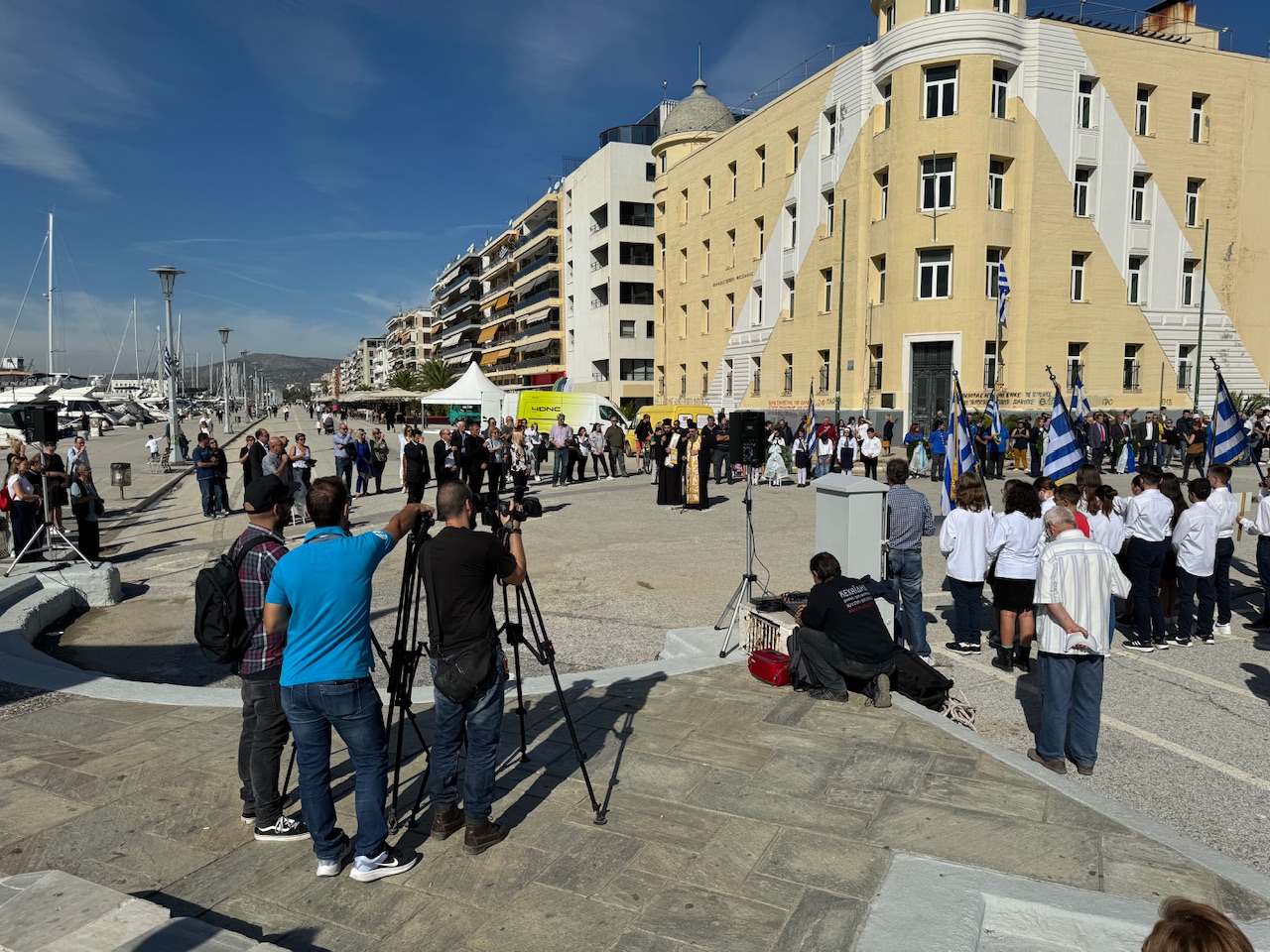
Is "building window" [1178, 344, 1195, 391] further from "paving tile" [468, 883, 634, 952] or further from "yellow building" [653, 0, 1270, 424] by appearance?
"paving tile" [468, 883, 634, 952]

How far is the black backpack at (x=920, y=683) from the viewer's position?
238 inches

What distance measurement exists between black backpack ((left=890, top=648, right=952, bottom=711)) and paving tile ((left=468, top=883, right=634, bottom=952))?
327 cm

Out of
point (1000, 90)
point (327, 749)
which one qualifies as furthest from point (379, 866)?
point (1000, 90)

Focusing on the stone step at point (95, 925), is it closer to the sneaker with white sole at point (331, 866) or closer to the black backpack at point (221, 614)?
the sneaker with white sole at point (331, 866)

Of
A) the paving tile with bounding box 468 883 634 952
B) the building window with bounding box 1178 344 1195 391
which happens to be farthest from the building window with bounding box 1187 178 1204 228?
the paving tile with bounding box 468 883 634 952

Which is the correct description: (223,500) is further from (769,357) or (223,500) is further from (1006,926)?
(769,357)

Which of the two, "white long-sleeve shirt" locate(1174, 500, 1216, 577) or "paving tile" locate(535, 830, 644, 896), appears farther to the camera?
"white long-sleeve shirt" locate(1174, 500, 1216, 577)

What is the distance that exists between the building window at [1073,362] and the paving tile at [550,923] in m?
31.1

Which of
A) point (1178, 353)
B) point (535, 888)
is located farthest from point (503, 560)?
point (1178, 353)

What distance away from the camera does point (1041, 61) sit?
28.6 metres

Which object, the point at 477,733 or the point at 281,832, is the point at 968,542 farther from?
the point at 281,832

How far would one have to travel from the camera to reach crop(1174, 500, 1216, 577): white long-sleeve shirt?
7871mm

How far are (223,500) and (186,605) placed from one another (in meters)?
8.63

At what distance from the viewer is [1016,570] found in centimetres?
718
